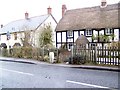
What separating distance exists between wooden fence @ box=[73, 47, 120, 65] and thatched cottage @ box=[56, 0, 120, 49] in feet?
52.1

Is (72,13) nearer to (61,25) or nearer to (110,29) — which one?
(61,25)

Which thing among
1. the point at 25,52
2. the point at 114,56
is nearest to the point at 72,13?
the point at 25,52

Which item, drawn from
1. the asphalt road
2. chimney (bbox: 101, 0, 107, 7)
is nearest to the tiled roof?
chimney (bbox: 101, 0, 107, 7)

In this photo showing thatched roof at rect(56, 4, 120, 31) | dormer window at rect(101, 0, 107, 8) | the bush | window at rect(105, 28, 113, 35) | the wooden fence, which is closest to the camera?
the wooden fence

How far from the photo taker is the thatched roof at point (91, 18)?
121 ft

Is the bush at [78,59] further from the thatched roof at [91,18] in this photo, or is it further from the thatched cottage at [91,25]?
the thatched roof at [91,18]

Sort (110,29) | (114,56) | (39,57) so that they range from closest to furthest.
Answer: (114,56), (39,57), (110,29)

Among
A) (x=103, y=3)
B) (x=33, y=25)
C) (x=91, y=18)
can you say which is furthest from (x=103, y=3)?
(x=33, y=25)

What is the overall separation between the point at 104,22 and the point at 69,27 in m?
6.38

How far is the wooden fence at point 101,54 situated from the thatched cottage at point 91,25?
15890 millimetres

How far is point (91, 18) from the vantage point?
1570 inches

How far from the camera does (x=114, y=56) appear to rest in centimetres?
1733

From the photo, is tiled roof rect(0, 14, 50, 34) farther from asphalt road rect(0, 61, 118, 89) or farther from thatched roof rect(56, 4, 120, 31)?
asphalt road rect(0, 61, 118, 89)

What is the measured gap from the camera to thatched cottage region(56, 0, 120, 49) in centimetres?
3575
